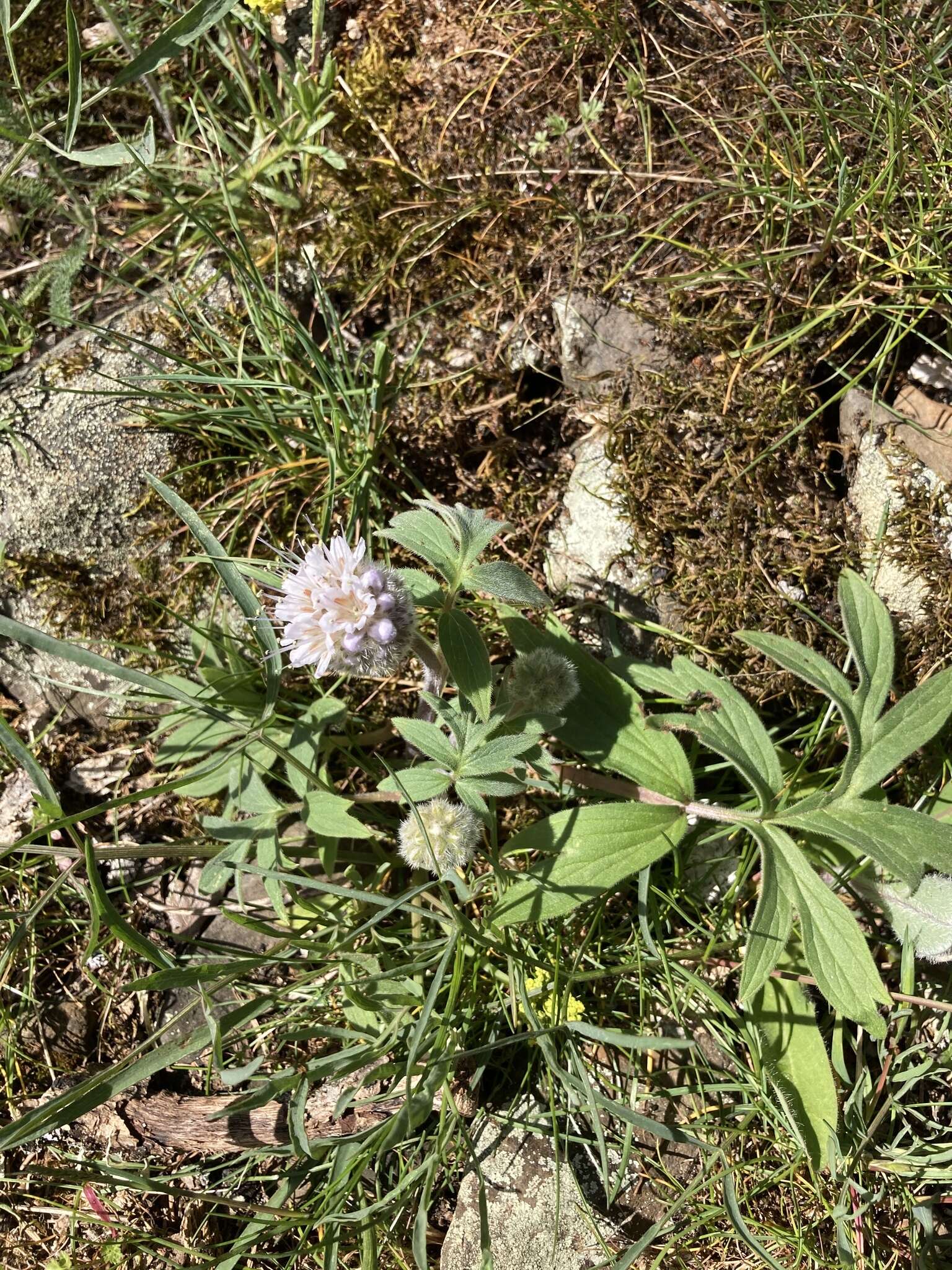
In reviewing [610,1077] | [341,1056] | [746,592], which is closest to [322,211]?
[746,592]

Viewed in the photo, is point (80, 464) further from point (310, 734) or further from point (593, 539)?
point (593, 539)

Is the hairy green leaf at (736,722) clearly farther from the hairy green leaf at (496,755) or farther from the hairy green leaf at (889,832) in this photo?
the hairy green leaf at (496,755)

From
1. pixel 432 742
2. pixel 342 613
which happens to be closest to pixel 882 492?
pixel 432 742

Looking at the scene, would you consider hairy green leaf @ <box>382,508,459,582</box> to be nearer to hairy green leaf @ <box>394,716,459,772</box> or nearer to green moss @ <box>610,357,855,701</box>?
hairy green leaf @ <box>394,716,459,772</box>

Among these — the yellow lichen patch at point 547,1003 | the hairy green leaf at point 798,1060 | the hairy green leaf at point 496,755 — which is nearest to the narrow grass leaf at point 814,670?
the hairy green leaf at point 496,755

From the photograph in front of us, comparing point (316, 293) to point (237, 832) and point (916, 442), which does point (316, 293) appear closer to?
point (237, 832)

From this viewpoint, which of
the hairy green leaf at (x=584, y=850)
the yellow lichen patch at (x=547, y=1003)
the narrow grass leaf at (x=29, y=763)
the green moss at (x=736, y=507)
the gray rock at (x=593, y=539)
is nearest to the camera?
the narrow grass leaf at (x=29, y=763)
